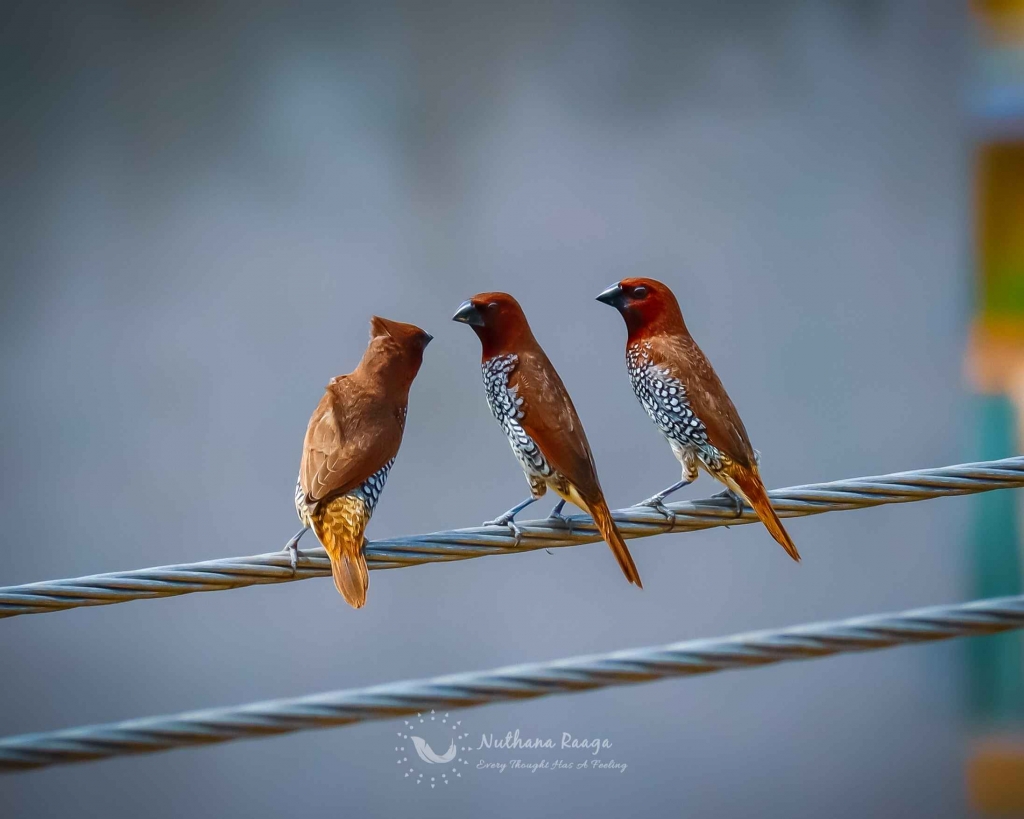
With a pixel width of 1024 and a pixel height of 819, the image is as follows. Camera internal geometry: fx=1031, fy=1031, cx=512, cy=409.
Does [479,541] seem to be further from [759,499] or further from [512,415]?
[759,499]

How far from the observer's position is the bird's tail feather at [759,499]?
221cm

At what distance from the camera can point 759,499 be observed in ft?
7.32

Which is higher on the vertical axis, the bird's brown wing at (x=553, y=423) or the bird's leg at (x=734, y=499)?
the bird's brown wing at (x=553, y=423)

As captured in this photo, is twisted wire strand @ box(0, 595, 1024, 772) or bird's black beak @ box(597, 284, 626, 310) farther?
bird's black beak @ box(597, 284, 626, 310)

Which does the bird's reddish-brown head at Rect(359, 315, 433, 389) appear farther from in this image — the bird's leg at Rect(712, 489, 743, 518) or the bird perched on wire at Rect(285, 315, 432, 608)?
the bird's leg at Rect(712, 489, 743, 518)

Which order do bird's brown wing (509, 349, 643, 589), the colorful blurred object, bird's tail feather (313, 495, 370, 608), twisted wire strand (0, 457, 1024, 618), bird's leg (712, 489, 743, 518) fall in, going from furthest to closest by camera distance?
the colorful blurred object < bird's leg (712, 489, 743, 518) < bird's brown wing (509, 349, 643, 589) < bird's tail feather (313, 495, 370, 608) < twisted wire strand (0, 457, 1024, 618)

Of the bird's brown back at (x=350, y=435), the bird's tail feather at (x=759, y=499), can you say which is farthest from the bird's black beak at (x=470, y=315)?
the bird's tail feather at (x=759, y=499)

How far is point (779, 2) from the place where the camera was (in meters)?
4.92

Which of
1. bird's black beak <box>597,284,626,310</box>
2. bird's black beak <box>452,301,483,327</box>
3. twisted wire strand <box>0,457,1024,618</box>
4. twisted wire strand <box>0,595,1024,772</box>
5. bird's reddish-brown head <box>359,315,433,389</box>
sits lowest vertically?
twisted wire strand <box>0,595,1024,772</box>

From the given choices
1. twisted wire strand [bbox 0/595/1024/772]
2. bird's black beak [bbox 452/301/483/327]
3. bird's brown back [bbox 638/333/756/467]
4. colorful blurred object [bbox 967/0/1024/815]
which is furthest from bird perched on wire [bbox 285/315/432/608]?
colorful blurred object [bbox 967/0/1024/815]

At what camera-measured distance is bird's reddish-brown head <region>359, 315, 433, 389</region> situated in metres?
2.40

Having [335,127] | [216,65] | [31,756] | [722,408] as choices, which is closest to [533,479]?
[722,408]

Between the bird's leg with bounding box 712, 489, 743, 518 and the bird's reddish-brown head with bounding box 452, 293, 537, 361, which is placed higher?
the bird's reddish-brown head with bounding box 452, 293, 537, 361

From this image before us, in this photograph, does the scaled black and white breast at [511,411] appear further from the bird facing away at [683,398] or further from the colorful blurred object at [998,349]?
the colorful blurred object at [998,349]
